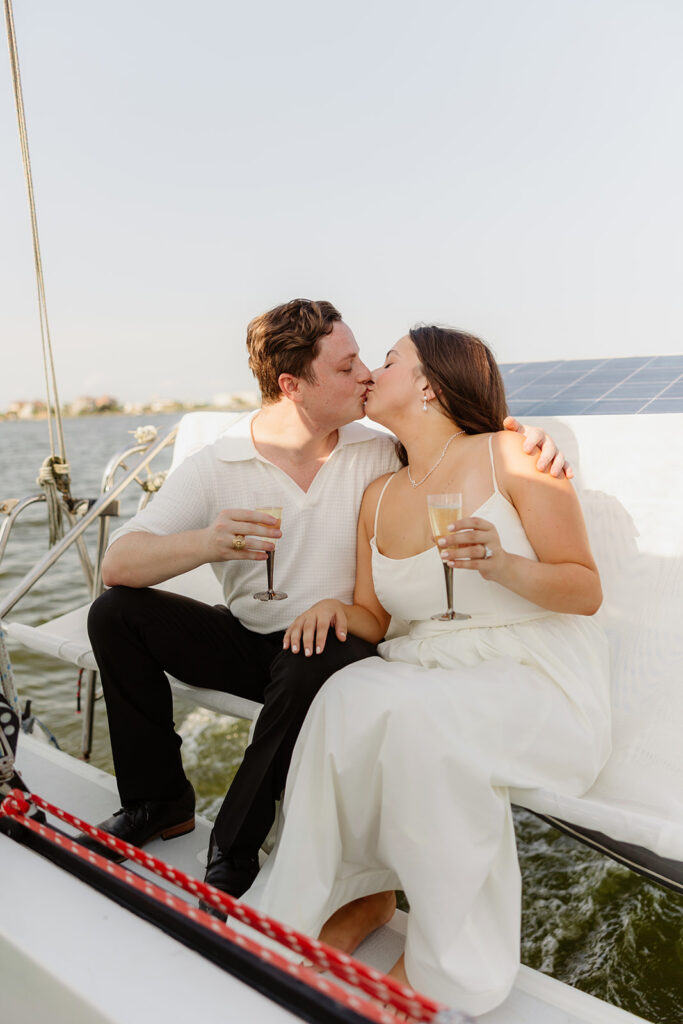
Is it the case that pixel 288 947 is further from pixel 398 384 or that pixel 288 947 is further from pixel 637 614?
pixel 637 614

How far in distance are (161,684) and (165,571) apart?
305mm

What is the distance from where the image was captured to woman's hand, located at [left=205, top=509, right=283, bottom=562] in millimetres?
1848

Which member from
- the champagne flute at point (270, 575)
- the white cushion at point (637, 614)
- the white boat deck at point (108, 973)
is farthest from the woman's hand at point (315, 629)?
the white boat deck at point (108, 973)

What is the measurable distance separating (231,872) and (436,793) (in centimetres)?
59

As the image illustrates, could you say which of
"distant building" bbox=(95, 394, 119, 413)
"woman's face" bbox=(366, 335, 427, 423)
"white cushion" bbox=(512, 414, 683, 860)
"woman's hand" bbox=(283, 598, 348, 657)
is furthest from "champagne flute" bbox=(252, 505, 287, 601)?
"distant building" bbox=(95, 394, 119, 413)

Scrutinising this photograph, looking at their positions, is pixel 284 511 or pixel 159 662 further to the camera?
pixel 284 511

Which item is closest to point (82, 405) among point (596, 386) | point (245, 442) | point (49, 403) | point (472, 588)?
point (49, 403)

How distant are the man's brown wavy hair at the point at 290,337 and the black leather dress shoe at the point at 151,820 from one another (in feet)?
3.84

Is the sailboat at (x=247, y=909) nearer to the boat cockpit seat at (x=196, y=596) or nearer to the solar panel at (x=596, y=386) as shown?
the boat cockpit seat at (x=196, y=596)

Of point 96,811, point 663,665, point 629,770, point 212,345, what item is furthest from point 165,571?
point 212,345

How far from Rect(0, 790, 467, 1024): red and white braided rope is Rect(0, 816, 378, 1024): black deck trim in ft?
0.03

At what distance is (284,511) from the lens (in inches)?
85.2

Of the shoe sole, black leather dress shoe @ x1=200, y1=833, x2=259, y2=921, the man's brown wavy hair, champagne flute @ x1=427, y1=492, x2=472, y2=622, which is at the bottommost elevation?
the shoe sole

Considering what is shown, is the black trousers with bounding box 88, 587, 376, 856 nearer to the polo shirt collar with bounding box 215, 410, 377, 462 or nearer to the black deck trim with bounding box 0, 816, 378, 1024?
the polo shirt collar with bounding box 215, 410, 377, 462
